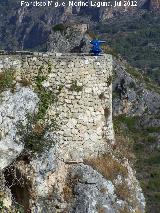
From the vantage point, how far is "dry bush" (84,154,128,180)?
18422mm

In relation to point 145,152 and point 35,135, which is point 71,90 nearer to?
point 35,135

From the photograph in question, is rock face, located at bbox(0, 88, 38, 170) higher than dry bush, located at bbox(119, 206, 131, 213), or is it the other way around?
rock face, located at bbox(0, 88, 38, 170)

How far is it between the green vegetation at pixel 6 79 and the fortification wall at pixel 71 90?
0.13 metres

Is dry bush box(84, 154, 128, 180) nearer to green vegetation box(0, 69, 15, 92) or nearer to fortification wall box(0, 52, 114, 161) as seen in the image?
fortification wall box(0, 52, 114, 161)

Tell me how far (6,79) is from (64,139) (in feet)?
7.83

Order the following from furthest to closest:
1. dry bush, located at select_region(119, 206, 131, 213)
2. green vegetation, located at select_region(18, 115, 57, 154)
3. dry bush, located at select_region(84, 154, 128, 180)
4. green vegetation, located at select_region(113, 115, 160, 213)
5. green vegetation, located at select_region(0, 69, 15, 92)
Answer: green vegetation, located at select_region(113, 115, 160, 213), dry bush, located at select_region(84, 154, 128, 180), dry bush, located at select_region(119, 206, 131, 213), green vegetation, located at select_region(0, 69, 15, 92), green vegetation, located at select_region(18, 115, 57, 154)

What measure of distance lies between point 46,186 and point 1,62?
3.71 metres

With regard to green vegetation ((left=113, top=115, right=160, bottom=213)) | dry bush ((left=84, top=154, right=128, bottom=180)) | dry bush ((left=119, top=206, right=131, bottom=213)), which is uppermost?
dry bush ((left=84, top=154, right=128, bottom=180))

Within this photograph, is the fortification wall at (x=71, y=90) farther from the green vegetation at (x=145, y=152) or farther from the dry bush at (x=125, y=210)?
the green vegetation at (x=145, y=152)

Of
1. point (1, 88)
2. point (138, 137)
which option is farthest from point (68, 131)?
point (138, 137)

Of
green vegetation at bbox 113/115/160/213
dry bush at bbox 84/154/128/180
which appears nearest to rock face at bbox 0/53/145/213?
dry bush at bbox 84/154/128/180

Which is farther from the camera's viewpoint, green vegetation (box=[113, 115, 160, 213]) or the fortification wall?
green vegetation (box=[113, 115, 160, 213])

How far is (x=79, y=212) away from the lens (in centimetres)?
1730

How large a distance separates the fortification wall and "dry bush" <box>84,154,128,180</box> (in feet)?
0.83
